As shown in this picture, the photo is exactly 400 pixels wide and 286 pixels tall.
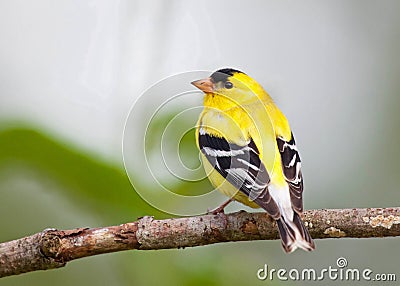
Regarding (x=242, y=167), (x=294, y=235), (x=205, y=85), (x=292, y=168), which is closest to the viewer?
(x=294, y=235)

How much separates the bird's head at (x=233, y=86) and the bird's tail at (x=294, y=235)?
55cm

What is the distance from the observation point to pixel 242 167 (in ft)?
6.61

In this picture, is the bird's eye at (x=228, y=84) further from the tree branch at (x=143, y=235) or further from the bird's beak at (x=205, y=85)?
the tree branch at (x=143, y=235)

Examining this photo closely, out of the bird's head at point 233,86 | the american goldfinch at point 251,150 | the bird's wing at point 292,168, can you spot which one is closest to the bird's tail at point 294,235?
the american goldfinch at point 251,150

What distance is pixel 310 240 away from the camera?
182 cm

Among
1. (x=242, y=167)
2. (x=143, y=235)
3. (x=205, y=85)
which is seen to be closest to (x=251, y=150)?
(x=242, y=167)

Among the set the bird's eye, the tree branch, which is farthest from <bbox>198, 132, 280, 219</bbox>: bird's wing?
the bird's eye

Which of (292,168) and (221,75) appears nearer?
(292,168)

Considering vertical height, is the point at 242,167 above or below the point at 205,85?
below

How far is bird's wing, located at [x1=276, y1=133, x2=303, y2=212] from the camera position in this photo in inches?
79.7

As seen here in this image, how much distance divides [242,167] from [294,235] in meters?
0.29

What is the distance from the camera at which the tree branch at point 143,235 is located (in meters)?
1.78

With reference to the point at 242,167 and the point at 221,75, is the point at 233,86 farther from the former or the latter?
the point at 242,167

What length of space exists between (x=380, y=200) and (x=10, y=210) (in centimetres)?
189
